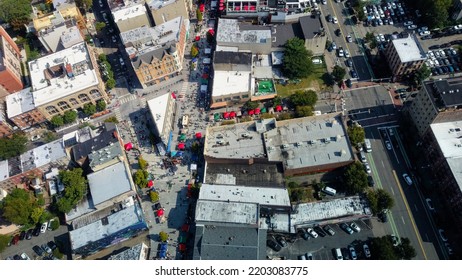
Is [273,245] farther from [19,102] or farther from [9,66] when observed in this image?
[9,66]

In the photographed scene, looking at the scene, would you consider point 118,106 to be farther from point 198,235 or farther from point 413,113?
point 413,113

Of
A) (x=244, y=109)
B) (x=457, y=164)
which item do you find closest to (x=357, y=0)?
(x=244, y=109)

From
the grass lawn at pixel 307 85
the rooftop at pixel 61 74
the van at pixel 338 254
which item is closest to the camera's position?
the van at pixel 338 254

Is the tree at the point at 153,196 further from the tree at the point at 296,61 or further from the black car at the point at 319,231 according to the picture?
the tree at the point at 296,61

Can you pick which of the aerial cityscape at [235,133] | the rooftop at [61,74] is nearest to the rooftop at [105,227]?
the aerial cityscape at [235,133]

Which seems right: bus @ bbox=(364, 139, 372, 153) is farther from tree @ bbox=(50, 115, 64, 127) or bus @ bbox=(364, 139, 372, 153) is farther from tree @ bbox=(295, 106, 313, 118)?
tree @ bbox=(50, 115, 64, 127)

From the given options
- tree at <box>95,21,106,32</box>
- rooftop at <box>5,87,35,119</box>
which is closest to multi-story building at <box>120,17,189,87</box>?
tree at <box>95,21,106,32</box>
